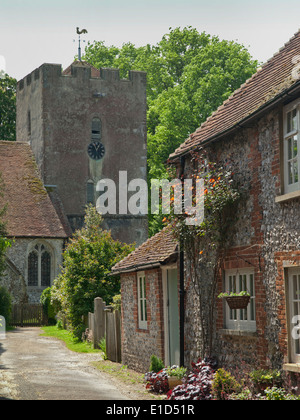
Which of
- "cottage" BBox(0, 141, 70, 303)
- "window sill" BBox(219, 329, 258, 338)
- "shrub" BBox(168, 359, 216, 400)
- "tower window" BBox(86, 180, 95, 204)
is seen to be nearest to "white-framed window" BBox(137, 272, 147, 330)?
"shrub" BBox(168, 359, 216, 400)

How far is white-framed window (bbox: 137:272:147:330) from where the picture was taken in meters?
18.2

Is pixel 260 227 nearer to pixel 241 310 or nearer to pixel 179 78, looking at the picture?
pixel 241 310

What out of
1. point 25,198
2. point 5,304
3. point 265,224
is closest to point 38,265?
point 25,198

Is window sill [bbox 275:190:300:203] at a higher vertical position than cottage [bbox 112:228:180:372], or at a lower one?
higher

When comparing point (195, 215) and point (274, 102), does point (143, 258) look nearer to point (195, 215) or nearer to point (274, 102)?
point (195, 215)

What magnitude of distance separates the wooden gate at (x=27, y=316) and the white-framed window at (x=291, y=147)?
1101 inches

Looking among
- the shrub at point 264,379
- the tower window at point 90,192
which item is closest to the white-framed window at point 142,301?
the shrub at point 264,379

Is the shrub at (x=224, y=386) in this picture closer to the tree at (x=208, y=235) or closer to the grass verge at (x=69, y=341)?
the tree at (x=208, y=235)

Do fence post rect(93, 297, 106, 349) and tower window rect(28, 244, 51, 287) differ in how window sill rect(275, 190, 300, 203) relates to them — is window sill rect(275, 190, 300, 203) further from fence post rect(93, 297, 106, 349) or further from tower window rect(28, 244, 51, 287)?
tower window rect(28, 244, 51, 287)

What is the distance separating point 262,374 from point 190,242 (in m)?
3.99

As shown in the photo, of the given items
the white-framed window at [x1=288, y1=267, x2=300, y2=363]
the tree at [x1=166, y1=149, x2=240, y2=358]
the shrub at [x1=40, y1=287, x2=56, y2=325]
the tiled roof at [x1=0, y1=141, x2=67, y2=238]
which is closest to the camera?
the white-framed window at [x1=288, y1=267, x2=300, y2=363]

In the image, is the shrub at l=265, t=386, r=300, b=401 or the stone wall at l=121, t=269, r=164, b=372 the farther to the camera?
the stone wall at l=121, t=269, r=164, b=372
